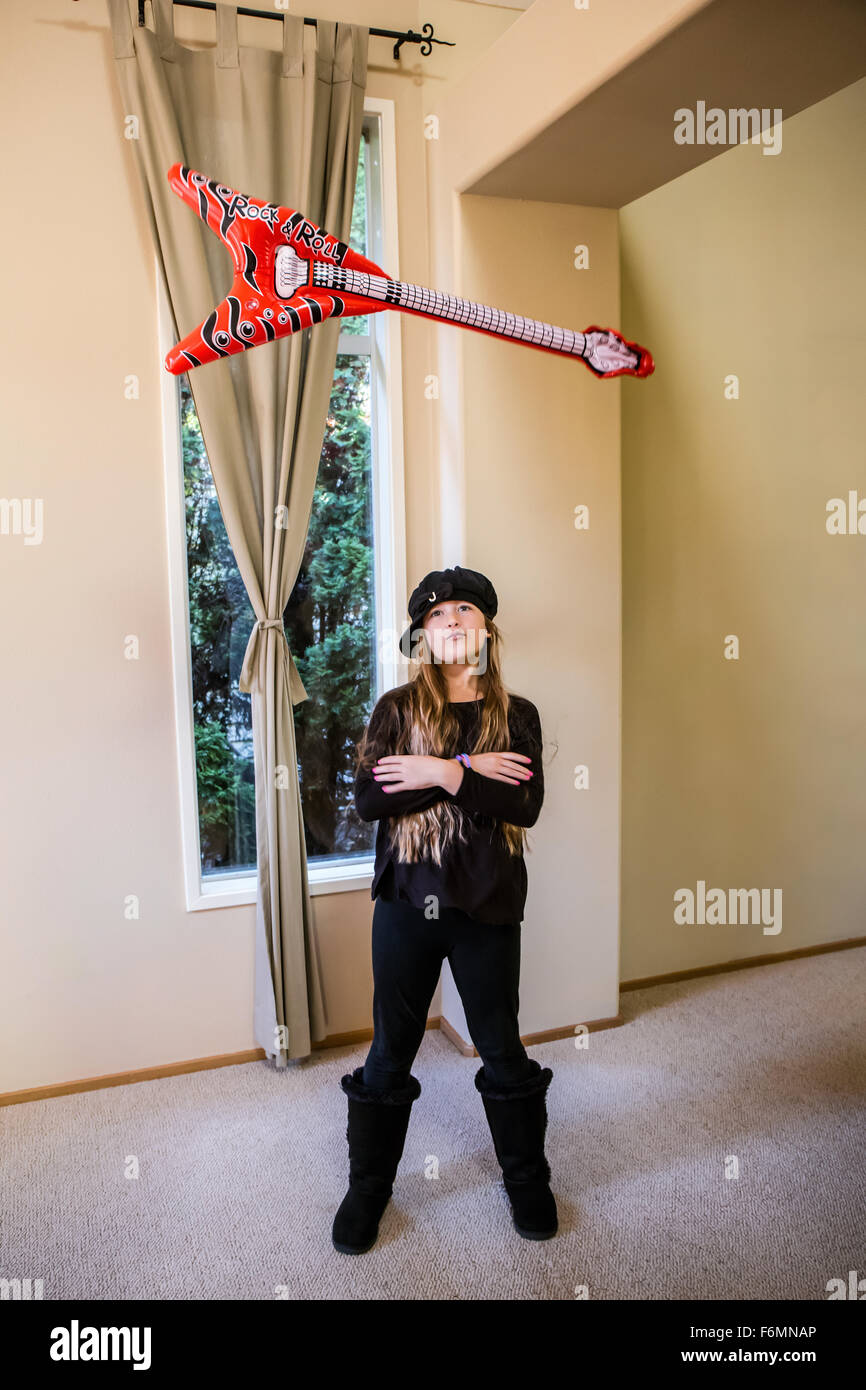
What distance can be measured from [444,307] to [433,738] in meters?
0.92

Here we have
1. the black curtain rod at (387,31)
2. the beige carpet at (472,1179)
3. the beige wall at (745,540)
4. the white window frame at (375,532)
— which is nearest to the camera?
the beige carpet at (472,1179)

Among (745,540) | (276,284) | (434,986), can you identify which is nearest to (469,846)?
(434,986)

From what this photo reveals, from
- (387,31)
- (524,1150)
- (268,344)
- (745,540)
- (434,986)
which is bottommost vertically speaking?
(524,1150)

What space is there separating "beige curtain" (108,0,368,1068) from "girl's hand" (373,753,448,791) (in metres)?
0.84

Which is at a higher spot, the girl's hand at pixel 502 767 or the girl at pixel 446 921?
the girl's hand at pixel 502 767

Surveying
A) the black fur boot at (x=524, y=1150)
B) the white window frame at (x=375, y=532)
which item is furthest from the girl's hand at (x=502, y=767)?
the white window frame at (x=375, y=532)

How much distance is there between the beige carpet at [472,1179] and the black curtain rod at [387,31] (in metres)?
3.00

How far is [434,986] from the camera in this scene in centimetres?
218

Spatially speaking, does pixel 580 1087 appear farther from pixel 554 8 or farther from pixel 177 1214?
pixel 554 8

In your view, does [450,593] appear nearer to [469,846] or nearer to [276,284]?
[469,846]

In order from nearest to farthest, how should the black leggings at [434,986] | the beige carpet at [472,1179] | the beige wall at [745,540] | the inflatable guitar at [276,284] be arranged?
1. the inflatable guitar at [276,284]
2. the beige carpet at [472,1179]
3. the black leggings at [434,986]
4. the beige wall at [745,540]

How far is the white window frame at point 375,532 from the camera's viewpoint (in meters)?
2.81

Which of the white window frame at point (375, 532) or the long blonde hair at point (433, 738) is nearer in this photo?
the long blonde hair at point (433, 738)

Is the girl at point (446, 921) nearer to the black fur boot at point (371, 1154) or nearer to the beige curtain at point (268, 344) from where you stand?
the black fur boot at point (371, 1154)
